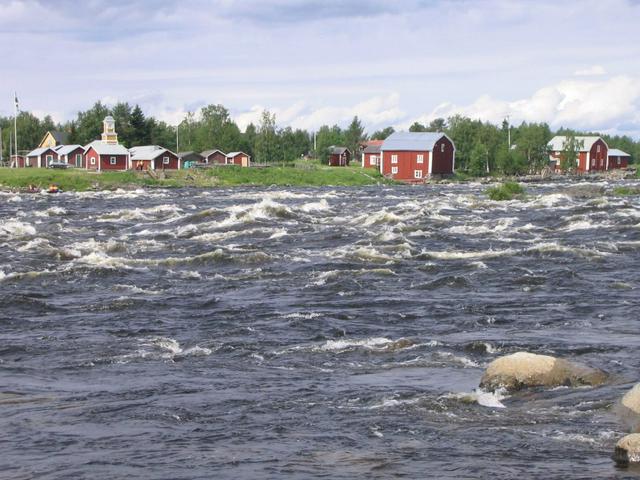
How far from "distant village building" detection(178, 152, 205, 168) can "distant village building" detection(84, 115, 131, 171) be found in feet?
25.1

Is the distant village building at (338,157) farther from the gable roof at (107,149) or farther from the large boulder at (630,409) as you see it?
the large boulder at (630,409)

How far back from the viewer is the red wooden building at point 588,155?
14625 cm

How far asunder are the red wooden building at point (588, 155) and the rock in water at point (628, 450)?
135666 mm

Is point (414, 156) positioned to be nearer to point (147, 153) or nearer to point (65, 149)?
point (147, 153)

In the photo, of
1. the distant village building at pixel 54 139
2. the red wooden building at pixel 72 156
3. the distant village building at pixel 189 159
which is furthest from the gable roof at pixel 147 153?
the distant village building at pixel 54 139

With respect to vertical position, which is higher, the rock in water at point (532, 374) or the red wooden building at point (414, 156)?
the red wooden building at point (414, 156)

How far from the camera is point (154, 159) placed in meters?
110

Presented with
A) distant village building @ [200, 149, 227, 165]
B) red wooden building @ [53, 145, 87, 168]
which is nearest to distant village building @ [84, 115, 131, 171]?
red wooden building @ [53, 145, 87, 168]

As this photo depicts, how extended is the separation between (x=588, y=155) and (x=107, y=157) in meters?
74.3

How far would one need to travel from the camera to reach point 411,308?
2306 centimetres

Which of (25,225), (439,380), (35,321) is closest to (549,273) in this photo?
(439,380)

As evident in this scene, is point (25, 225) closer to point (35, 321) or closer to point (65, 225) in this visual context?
point (65, 225)

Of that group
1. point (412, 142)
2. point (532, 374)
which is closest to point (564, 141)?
point (412, 142)

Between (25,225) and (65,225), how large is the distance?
303 cm
